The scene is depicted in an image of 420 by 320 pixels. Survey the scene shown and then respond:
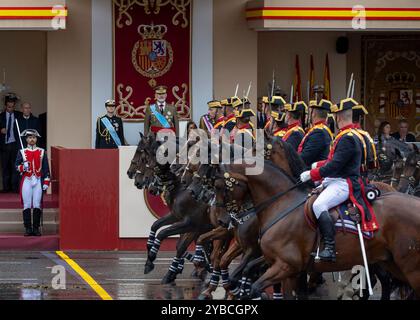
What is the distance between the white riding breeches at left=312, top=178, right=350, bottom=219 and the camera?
13.4 m

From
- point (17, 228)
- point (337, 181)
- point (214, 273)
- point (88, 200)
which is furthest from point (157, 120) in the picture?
point (337, 181)

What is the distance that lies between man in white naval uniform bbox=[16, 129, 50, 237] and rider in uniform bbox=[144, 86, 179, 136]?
239 cm

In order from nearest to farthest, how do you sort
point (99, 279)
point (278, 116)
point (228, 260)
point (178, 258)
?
point (228, 260)
point (278, 116)
point (178, 258)
point (99, 279)

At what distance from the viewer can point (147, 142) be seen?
18.1 m

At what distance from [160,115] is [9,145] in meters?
3.36

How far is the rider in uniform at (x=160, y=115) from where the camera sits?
23.6m

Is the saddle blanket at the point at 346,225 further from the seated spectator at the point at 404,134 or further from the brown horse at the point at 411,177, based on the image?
the seated spectator at the point at 404,134

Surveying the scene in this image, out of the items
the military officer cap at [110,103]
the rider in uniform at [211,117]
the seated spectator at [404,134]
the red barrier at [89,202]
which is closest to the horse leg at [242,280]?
the red barrier at [89,202]

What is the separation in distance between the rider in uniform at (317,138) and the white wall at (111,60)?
31.3 feet

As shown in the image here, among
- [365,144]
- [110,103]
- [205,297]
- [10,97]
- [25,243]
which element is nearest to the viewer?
[365,144]

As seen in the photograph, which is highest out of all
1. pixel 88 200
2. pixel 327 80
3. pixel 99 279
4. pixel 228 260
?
pixel 327 80

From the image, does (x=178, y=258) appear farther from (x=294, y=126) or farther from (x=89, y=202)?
(x=89, y=202)

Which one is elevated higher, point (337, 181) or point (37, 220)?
point (337, 181)

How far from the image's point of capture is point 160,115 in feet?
77.8
